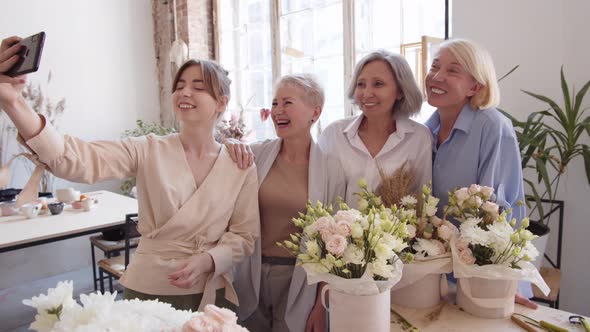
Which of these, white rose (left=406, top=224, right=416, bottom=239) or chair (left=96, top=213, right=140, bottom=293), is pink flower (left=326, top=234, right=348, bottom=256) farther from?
chair (left=96, top=213, right=140, bottom=293)

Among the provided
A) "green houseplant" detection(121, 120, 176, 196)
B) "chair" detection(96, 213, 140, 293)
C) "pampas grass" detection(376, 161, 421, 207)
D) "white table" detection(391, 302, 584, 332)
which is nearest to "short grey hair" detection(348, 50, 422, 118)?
"pampas grass" detection(376, 161, 421, 207)

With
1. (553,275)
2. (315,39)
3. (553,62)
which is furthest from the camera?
(315,39)

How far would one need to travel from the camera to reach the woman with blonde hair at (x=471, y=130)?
158 cm

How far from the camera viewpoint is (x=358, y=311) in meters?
1.03

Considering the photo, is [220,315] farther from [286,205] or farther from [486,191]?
[286,205]

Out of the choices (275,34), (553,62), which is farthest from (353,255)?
(275,34)

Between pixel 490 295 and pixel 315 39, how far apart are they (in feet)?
11.3

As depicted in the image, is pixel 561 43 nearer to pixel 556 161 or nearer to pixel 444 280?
pixel 556 161

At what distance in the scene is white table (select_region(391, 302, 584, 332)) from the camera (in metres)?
1.17

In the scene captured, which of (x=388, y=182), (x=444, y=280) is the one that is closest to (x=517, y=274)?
(x=444, y=280)

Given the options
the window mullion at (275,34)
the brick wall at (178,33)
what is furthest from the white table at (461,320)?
the brick wall at (178,33)

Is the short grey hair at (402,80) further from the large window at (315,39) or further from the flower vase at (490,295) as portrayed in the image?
the large window at (315,39)

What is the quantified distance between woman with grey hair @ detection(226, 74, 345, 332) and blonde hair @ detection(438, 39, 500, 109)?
0.58m

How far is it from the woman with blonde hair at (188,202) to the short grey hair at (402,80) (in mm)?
628
